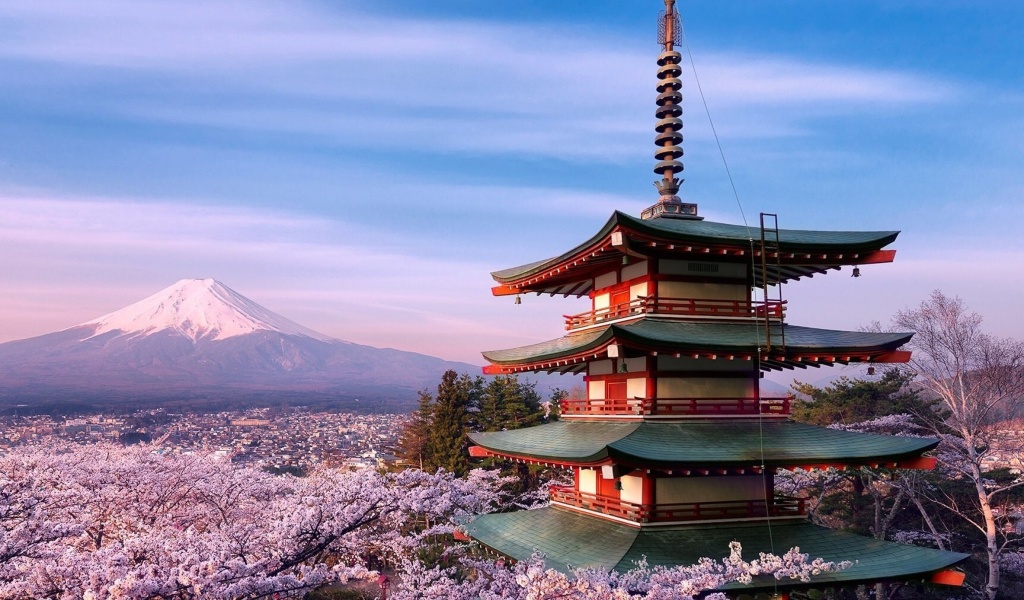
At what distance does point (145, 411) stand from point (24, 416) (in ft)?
72.0

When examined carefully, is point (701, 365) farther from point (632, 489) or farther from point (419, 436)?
point (419, 436)

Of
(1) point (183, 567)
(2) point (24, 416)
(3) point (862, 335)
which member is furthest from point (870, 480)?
(2) point (24, 416)

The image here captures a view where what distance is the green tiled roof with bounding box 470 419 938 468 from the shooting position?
13727 millimetres

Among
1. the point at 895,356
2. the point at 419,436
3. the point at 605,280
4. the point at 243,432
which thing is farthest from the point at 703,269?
the point at 243,432

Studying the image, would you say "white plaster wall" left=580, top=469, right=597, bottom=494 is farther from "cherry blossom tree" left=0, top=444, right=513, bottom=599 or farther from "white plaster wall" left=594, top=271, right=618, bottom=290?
"white plaster wall" left=594, top=271, right=618, bottom=290

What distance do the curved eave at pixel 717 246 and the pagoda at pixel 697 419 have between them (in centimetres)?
4

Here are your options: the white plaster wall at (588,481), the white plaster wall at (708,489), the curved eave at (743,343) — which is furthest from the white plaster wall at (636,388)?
the white plaster wall at (588,481)

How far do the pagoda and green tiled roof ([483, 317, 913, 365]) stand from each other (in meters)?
0.05

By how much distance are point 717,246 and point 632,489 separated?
224 inches

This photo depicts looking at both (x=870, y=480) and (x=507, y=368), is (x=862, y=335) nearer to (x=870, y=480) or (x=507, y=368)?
(x=507, y=368)

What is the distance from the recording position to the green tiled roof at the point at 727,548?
1335 cm

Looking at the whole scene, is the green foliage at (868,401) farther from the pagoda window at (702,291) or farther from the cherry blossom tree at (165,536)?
the cherry blossom tree at (165,536)

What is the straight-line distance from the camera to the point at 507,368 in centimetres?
1992

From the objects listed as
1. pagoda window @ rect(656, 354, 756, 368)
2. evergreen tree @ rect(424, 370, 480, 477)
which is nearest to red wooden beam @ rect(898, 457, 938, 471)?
pagoda window @ rect(656, 354, 756, 368)
